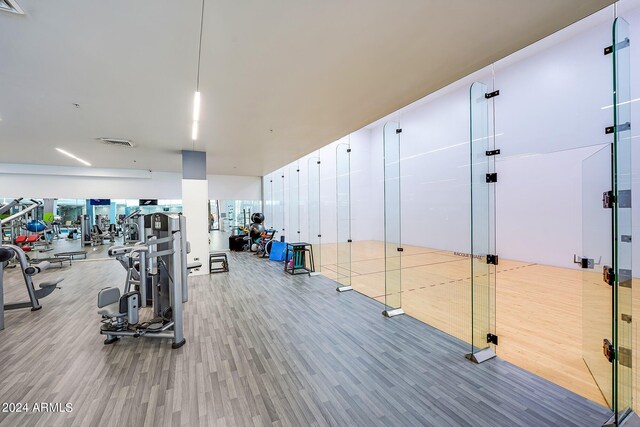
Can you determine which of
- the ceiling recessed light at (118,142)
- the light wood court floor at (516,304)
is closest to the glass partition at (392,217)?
the light wood court floor at (516,304)

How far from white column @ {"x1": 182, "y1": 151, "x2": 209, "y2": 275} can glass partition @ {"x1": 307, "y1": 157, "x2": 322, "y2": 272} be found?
2.75 meters

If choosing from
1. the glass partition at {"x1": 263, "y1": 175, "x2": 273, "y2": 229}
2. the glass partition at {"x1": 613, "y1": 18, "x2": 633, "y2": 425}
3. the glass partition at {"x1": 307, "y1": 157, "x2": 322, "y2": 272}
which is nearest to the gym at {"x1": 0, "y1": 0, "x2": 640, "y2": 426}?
the glass partition at {"x1": 613, "y1": 18, "x2": 633, "y2": 425}

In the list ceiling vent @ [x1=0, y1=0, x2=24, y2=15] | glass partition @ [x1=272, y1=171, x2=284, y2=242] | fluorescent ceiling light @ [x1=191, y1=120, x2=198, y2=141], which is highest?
fluorescent ceiling light @ [x1=191, y1=120, x2=198, y2=141]

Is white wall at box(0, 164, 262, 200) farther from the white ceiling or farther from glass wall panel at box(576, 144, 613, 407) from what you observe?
glass wall panel at box(576, 144, 613, 407)

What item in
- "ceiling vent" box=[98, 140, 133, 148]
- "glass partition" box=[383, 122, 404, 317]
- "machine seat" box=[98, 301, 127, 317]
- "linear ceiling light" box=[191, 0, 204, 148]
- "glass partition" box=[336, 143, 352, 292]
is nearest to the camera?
"linear ceiling light" box=[191, 0, 204, 148]

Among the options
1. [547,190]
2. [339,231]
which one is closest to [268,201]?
[339,231]

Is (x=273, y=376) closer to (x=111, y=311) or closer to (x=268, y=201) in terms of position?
Result: (x=111, y=311)

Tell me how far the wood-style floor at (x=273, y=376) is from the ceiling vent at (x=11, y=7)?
10.0 ft

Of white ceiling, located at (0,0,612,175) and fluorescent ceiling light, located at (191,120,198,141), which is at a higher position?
→ fluorescent ceiling light, located at (191,120,198,141)

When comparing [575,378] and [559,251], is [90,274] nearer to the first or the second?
[575,378]

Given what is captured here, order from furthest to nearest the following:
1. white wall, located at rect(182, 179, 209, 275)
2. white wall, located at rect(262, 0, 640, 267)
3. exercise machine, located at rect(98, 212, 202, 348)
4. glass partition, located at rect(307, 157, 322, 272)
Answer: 1. glass partition, located at rect(307, 157, 322, 272)
2. white wall, located at rect(182, 179, 209, 275)
3. white wall, located at rect(262, 0, 640, 267)
4. exercise machine, located at rect(98, 212, 202, 348)

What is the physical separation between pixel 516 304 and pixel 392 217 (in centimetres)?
243

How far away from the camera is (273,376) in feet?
7.67

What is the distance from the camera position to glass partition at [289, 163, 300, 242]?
804 cm
